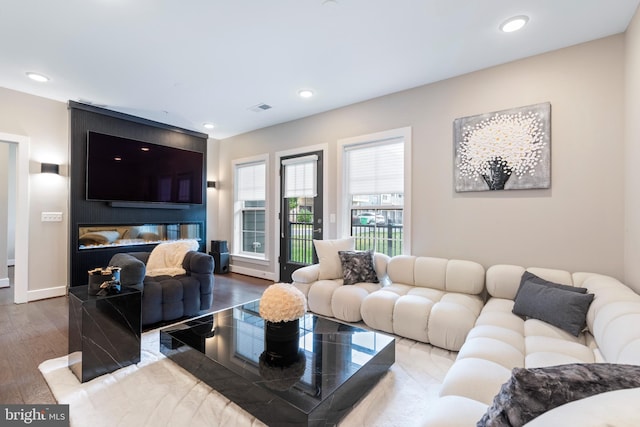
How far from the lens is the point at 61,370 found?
213 centimetres

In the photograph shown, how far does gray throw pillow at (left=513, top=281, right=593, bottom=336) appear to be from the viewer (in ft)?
6.37

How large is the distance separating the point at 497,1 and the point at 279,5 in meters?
1.65

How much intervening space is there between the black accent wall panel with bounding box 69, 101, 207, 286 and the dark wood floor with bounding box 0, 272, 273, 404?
25.3 inches

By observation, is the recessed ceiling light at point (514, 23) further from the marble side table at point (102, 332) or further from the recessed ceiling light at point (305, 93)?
the marble side table at point (102, 332)

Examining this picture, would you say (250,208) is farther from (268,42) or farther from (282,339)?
(282,339)

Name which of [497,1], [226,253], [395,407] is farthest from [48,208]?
[497,1]

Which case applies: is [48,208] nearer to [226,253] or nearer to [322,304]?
[226,253]

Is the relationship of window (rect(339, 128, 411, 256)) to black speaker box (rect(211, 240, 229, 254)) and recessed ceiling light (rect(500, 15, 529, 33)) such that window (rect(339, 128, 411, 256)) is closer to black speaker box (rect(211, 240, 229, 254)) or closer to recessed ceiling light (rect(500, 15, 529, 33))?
recessed ceiling light (rect(500, 15, 529, 33))

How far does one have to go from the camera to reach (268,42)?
2670mm

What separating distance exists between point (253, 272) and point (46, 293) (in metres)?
2.94

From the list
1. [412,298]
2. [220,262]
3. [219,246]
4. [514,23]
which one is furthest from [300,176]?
[514,23]

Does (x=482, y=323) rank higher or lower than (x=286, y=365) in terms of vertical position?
higher

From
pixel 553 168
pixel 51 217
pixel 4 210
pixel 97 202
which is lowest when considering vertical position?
pixel 51 217

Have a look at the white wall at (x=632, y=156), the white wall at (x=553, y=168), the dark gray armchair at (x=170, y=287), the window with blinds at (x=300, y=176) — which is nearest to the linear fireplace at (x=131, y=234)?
the dark gray armchair at (x=170, y=287)
